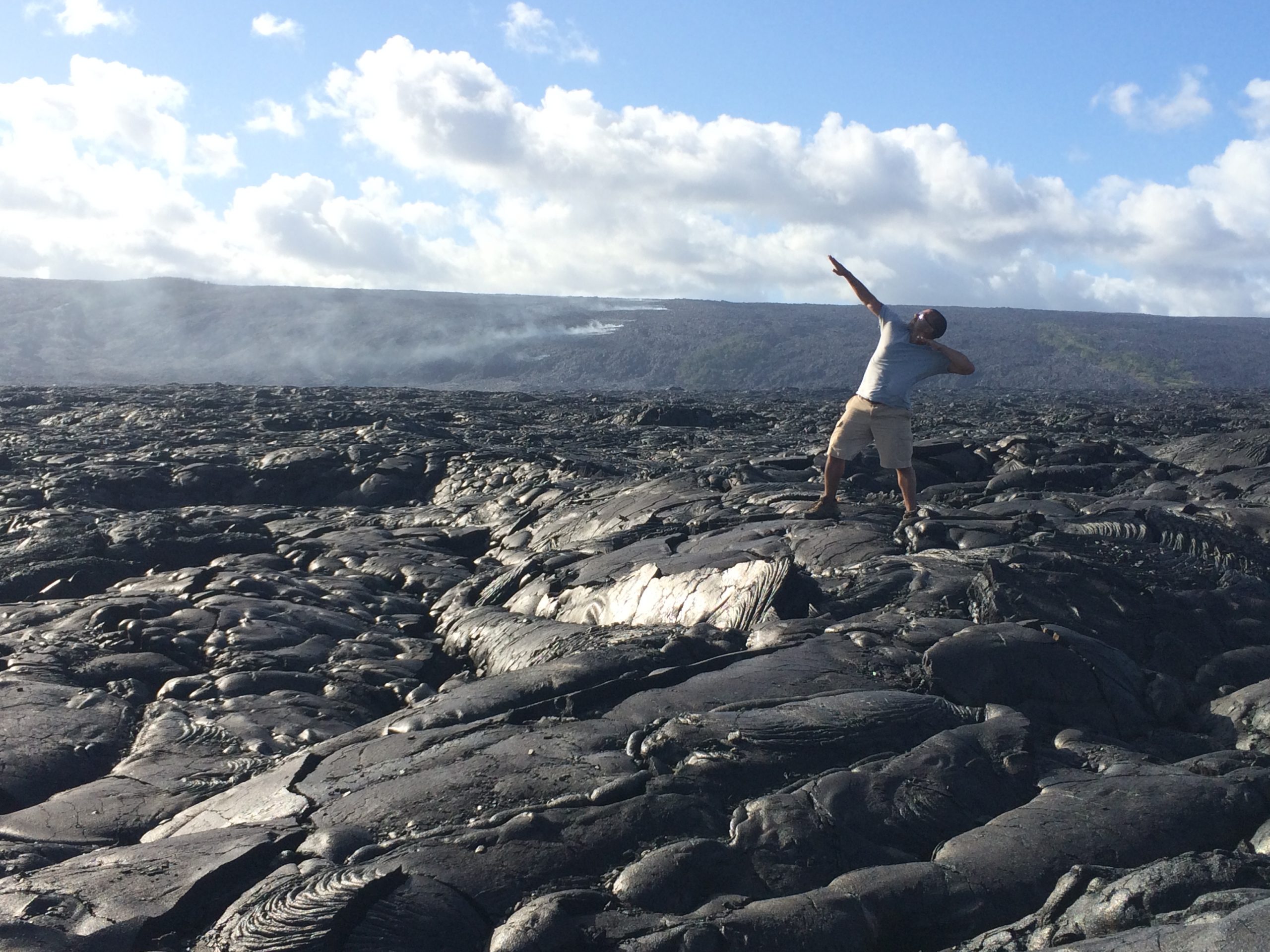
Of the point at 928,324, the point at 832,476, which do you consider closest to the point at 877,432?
the point at 832,476

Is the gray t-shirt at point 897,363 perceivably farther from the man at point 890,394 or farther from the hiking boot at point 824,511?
the hiking boot at point 824,511

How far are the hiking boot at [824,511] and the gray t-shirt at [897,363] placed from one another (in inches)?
33.2

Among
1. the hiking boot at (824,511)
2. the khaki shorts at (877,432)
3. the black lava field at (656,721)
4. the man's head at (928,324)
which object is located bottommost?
the black lava field at (656,721)

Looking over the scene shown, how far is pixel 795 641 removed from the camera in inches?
227

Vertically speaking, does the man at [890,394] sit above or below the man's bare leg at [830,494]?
above

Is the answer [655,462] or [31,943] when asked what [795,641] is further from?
[655,462]

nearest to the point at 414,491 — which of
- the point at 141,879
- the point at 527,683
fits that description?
the point at 527,683

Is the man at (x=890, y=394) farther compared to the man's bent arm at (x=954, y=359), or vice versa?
the man at (x=890, y=394)

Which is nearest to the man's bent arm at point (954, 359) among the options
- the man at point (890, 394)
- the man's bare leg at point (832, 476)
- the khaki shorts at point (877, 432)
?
the man at point (890, 394)

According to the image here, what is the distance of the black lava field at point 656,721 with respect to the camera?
372cm

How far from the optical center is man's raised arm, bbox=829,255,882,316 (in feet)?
25.8

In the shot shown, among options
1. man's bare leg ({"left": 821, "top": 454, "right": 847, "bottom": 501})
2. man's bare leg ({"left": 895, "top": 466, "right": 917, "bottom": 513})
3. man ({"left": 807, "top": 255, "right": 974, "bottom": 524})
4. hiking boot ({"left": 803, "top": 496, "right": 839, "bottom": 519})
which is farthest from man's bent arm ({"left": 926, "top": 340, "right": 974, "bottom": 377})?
hiking boot ({"left": 803, "top": 496, "right": 839, "bottom": 519})

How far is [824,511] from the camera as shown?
26.6 ft

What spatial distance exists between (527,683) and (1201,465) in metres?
10.2
